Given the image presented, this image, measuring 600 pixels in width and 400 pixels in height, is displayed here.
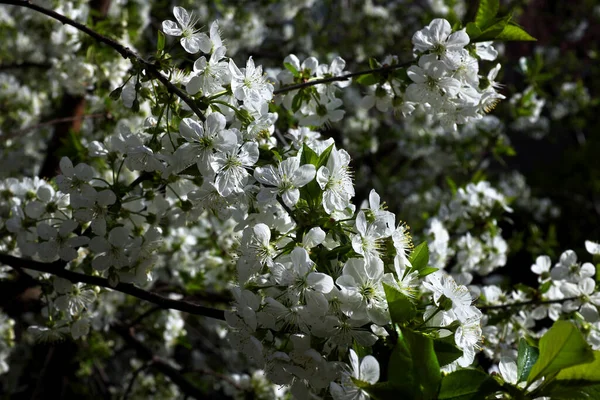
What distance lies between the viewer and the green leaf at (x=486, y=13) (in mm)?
1468

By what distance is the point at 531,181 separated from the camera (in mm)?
7699

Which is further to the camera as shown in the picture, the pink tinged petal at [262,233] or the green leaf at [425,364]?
the pink tinged petal at [262,233]

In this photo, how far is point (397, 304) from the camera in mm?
959

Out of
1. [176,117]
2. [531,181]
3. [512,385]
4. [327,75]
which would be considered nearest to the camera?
[512,385]

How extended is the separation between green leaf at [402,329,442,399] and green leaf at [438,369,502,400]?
0.06ft

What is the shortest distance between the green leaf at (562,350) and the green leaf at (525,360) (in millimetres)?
71

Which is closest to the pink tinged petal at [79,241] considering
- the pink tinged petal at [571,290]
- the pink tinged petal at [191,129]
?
the pink tinged petal at [191,129]

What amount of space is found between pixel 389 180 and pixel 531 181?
362cm

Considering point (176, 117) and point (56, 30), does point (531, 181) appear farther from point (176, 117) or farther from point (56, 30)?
point (176, 117)

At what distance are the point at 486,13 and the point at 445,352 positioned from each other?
3.06 ft

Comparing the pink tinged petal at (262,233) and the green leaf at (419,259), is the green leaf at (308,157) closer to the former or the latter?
the pink tinged petal at (262,233)

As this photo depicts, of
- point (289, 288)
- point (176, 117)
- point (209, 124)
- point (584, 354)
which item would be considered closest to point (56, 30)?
point (176, 117)

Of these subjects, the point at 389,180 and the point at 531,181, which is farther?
the point at 531,181

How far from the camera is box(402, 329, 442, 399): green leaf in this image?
0.91m
